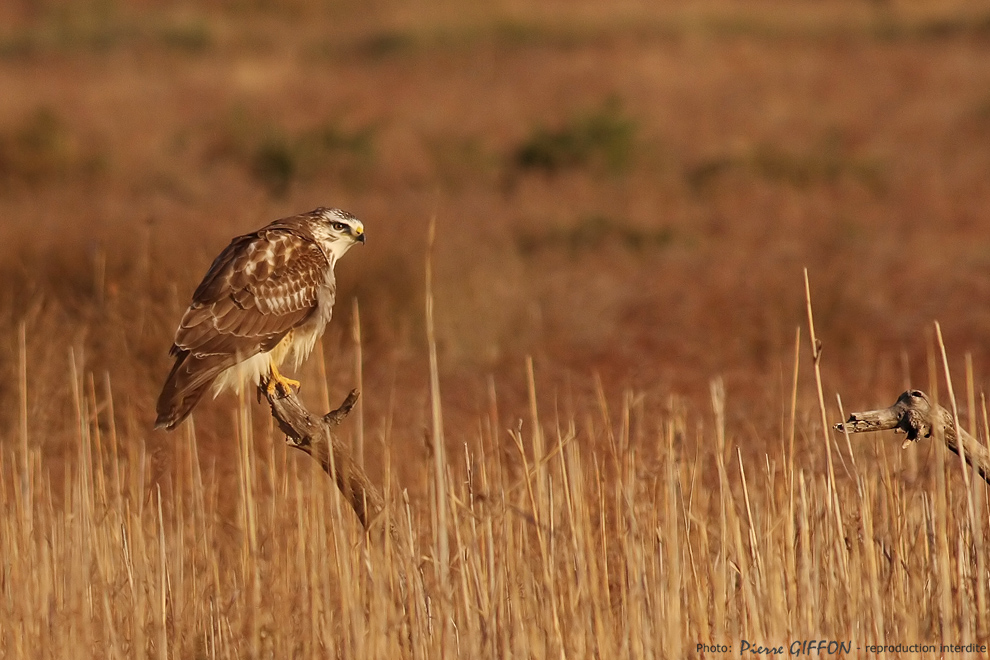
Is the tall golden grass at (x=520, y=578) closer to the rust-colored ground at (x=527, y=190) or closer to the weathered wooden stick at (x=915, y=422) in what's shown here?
the weathered wooden stick at (x=915, y=422)

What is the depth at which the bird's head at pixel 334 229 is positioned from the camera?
239 inches

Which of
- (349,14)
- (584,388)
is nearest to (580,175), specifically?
(584,388)

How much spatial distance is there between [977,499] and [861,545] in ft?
2.14

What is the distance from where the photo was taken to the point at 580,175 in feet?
65.2

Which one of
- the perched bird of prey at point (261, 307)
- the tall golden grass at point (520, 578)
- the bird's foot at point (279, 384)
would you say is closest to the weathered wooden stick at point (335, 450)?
the tall golden grass at point (520, 578)

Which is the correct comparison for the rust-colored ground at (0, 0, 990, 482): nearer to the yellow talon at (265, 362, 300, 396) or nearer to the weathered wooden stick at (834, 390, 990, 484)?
the yellow talon at (265, 362, 300, 396)

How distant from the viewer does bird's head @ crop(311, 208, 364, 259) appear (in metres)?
6.07

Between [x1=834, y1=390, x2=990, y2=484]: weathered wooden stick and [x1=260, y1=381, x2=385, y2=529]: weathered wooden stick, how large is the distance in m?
1.54

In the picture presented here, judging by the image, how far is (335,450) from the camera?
14.9ft

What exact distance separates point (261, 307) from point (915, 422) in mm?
2786

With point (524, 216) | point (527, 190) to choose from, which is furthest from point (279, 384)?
point (527, 190)

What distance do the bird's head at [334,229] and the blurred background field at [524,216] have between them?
99 centimetres

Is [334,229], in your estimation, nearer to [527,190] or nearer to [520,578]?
[520,578]

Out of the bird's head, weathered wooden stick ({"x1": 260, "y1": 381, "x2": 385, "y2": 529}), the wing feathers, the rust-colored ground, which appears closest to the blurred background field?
the rust-colored ground
